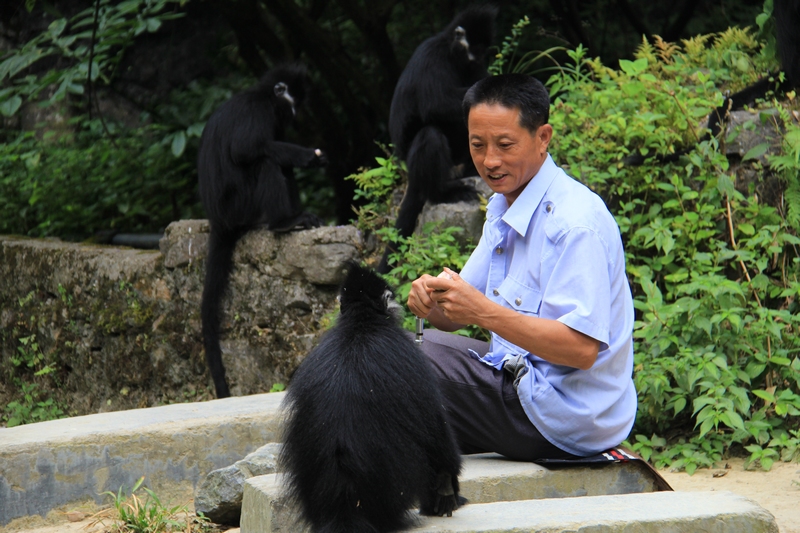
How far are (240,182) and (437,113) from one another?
1.50 metres

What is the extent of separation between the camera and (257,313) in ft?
18.3

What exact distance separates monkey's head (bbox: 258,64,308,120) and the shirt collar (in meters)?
3.97

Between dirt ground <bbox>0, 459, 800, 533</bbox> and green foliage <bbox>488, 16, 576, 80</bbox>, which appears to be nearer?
dirt ground <bbox>0, 459, 800, 533</bbox>

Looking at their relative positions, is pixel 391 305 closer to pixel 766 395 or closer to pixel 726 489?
pixel 726 489

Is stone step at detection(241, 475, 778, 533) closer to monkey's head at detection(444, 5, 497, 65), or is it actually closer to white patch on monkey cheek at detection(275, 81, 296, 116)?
monkey's head at detection(444, 5, 497, 65)

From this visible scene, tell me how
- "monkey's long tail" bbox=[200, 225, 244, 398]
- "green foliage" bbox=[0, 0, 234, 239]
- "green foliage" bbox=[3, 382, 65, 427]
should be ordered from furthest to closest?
"green foliage" bbox=[0, 0, 234, 239]
"green foliage" bbox=[3, 382, 65, 427]
"monkey's long tail" bbox=[200, 225, 244, 398]

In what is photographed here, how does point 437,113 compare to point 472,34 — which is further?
point 472,34

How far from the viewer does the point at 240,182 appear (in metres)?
5.77

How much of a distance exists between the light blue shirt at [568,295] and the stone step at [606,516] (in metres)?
0.25

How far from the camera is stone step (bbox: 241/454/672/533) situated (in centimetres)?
243

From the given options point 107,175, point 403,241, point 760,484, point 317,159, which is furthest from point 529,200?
point 107,175

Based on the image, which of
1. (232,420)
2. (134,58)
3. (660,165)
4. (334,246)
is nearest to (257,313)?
(334,246)

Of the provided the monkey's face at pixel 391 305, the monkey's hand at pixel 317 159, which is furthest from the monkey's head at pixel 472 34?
the monkey's face at pixel 391 305

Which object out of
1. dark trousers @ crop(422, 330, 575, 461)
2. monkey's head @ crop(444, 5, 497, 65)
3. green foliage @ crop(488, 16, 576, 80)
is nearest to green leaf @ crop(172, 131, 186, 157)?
monkey's head @ crop(444, 5, 497, 65)
